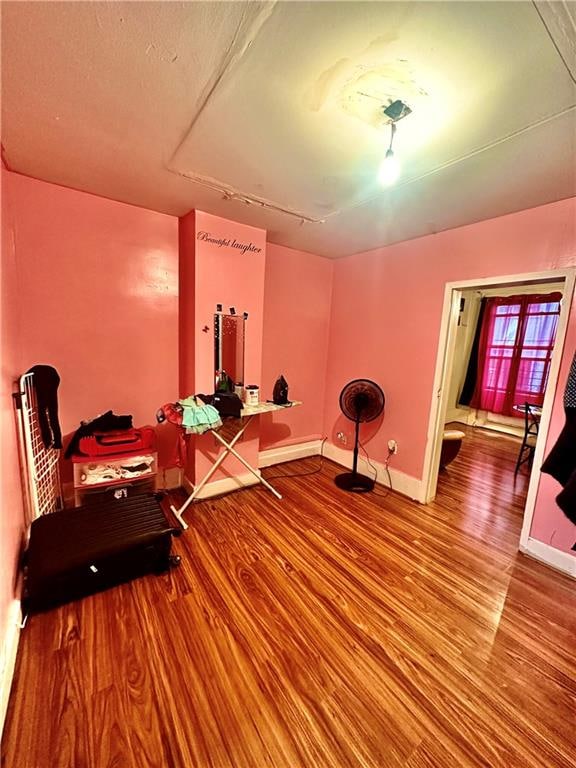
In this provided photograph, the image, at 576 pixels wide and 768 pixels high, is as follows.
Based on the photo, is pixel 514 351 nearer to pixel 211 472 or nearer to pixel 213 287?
pixel 213 287

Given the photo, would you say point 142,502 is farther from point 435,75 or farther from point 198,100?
point 435,75

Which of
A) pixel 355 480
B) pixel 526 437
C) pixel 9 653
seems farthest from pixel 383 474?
pixel 9 653

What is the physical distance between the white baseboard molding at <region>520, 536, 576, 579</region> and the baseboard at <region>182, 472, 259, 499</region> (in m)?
2.30

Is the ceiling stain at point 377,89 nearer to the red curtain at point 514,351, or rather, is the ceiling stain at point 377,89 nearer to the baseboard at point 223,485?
the baseboard at point 223,485

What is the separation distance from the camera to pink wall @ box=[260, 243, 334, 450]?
326 cm

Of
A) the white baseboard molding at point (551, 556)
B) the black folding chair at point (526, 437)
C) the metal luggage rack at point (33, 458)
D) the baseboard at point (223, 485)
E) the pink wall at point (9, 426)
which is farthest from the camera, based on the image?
the black folding chair at point (526, 437)

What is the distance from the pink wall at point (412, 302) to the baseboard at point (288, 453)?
0.30 meters

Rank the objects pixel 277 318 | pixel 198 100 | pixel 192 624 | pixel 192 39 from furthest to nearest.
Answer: pixel 277 318
pixel 192 624
pixel 198 100
pixel 192 39

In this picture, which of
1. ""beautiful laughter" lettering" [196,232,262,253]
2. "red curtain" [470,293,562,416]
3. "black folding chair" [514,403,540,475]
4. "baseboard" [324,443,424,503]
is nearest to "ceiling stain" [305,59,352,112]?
""beautiful laughter" lettering" [196,232,262,253]

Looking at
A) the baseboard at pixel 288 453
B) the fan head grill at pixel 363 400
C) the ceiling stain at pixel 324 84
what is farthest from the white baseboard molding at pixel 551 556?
the ceiling stain at pixel 324 84

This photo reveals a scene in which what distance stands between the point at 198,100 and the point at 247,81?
0.25m

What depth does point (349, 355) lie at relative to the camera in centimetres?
351

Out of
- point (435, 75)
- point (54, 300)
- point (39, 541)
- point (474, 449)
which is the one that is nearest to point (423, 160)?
point (435, 75)

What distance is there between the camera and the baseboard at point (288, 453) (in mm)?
3460
